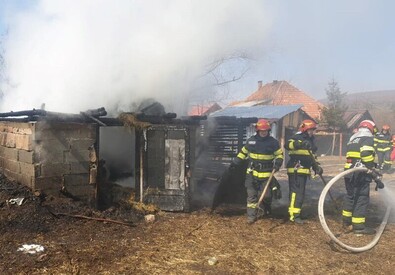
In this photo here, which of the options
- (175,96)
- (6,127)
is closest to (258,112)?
(175,96)

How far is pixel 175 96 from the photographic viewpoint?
31.7ft

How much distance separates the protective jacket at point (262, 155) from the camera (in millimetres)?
6555

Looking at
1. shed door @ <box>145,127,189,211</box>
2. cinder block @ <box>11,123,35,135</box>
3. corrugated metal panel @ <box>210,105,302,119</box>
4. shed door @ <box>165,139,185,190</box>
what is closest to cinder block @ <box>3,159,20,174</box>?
cinder block @ <box>11,123,35,135</box>

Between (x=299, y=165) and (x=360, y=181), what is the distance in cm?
107

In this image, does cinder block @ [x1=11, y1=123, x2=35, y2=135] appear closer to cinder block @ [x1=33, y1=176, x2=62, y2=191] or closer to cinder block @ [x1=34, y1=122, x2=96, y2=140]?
cinder block @ [x1=34, y1=122, x2=96, y2=140]

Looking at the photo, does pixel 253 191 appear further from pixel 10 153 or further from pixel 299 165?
pixel 10 153

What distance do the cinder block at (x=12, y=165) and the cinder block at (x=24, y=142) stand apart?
1.21 feet

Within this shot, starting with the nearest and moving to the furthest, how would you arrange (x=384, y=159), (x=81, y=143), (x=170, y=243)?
(x=170, y=243) → (x=81, y=143) → (x=384, y=159)

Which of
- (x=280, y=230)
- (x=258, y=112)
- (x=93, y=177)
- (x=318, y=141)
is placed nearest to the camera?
(x=280, y=230)

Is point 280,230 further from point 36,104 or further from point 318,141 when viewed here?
point 318,141

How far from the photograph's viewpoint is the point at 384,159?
577 inches

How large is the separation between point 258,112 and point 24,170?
589 inches

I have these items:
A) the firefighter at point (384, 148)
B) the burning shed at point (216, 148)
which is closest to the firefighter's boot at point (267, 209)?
the burning shed at point (216, 148)

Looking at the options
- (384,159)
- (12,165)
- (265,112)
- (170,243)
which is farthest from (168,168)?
(265,112)
